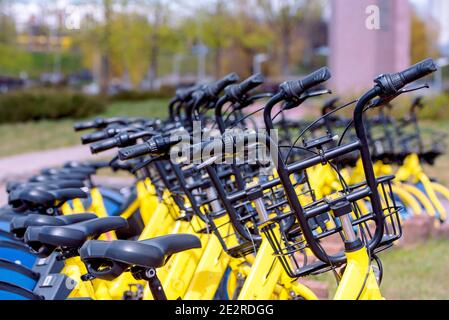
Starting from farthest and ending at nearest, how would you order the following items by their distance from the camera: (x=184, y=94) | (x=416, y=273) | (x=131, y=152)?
(x=416, y=273) → (x=184, y=94) → (x=131, y=152)

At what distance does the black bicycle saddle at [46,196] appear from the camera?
3686 mm

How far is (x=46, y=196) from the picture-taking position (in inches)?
145

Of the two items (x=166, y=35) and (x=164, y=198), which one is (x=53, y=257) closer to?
(x=164, y=198)

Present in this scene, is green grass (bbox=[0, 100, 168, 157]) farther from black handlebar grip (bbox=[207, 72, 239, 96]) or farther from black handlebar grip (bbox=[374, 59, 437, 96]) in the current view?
black handlebar grip (bbox=[374, 59, 437, 96])

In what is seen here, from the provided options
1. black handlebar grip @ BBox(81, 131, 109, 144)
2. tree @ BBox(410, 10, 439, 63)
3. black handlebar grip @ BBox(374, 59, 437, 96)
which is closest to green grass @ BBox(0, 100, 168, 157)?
black handlebar grip @ BBox(81, 131, 109, 144)

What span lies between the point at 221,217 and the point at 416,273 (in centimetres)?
238

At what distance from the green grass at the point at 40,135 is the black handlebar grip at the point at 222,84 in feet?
33.5

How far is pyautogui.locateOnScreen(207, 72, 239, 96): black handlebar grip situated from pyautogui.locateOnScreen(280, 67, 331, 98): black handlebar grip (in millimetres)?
1051

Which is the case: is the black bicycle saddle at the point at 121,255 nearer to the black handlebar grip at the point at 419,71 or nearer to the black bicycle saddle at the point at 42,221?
the black bicycle saddle at the point at 42,221

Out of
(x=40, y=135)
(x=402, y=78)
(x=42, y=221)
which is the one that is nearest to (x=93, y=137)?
(x=42, y=221)

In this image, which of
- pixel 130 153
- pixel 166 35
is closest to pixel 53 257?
pixel 130 153

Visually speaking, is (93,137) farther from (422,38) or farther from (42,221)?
(422,38)

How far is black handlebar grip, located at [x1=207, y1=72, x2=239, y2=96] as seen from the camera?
357 cm

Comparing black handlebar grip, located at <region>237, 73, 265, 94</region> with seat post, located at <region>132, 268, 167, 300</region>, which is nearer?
seat post, located at <region>132, 268, 167, 300</region>
